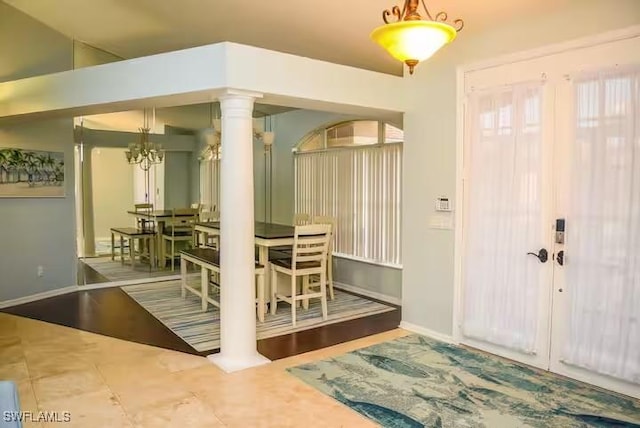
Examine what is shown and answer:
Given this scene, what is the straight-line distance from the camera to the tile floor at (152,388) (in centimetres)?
276

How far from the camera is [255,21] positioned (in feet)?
14.6

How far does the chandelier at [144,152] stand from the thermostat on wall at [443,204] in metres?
4.37

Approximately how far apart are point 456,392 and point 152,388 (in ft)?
6.97

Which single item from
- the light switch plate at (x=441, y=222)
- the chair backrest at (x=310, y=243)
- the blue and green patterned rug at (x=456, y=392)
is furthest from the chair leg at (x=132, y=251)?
the light switch plate at (x=441, y=222)

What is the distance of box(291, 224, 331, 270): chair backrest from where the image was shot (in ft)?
15.2

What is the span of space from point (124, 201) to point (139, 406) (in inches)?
166

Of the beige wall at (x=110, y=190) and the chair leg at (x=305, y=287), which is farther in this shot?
the beige wall at (x=110, y=190)

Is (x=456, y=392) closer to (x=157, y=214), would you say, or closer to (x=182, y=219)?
(x=182, y=219)

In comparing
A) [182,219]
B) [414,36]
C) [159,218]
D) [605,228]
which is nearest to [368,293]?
[182,219]

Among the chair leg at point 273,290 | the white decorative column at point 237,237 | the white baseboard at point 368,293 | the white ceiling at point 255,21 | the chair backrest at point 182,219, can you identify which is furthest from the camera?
the chair backrest at point 182,219

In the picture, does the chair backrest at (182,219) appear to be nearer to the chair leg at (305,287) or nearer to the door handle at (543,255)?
the chair leg at (305,287)

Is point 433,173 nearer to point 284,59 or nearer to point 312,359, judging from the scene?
point 284,59

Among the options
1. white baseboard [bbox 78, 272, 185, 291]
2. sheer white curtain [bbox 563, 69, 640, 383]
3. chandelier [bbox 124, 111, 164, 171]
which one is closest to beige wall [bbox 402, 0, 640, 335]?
sheer white curtain [bbox 563, 69, 640, 383]

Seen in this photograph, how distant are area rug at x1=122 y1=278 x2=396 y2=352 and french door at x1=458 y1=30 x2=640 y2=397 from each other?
1.54m
